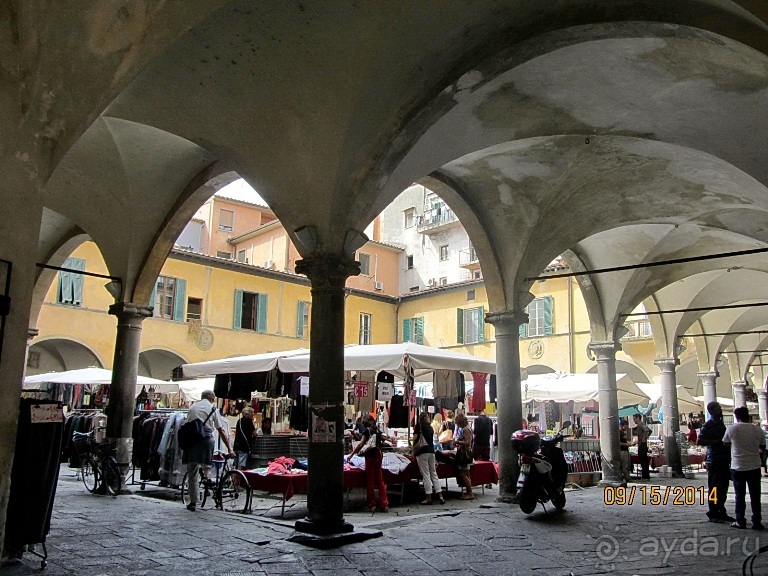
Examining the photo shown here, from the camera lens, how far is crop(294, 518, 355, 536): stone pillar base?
641 centimetres

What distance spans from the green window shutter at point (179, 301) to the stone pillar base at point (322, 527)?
18.1m

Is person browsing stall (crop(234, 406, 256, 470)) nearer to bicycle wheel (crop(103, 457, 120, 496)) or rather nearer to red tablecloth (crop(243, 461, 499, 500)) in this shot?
red tablecloth (crop(243, 461, 499, 500))

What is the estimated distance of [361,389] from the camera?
41.1 ft

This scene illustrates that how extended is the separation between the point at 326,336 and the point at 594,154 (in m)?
4.32

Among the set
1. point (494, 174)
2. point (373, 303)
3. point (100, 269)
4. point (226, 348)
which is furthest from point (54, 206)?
point (373, 303)

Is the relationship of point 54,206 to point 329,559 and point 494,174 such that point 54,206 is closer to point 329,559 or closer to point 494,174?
point 494,174

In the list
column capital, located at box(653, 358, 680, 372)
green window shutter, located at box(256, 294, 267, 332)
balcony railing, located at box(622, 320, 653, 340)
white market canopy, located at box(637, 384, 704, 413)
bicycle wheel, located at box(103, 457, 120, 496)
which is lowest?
bicycle wheel, located at box(103, 457, 120, 496)

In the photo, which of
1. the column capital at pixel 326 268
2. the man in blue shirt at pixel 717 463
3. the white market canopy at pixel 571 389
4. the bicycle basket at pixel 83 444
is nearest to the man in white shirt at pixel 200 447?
the column capital at pixel 326 268

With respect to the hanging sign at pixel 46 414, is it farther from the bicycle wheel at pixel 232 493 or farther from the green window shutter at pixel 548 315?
the green window shutter at pixel 548 315

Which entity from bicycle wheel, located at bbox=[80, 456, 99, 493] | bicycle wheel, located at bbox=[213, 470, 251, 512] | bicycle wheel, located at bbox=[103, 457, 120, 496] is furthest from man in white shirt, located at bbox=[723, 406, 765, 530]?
bicycle wheel, located at bbox=[80, 456, 99, 493]

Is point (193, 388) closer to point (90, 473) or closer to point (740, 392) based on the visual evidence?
point (90, 473)

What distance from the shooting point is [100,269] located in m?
22.1

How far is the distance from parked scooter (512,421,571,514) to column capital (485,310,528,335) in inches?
61.2

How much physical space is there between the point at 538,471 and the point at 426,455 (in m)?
1.60
